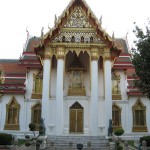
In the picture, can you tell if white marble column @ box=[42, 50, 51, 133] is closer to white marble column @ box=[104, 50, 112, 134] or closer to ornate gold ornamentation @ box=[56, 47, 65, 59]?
ornate gold ornamentation @ box=[56, 47, 65, 59]

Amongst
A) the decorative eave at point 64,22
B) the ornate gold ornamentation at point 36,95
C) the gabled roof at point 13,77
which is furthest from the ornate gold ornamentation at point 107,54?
the gabled roof at point 13,77

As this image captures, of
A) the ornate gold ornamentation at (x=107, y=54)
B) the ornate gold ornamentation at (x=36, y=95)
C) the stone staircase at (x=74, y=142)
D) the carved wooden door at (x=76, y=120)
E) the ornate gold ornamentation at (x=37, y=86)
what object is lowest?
the stone staircase at (x=74, y=142)

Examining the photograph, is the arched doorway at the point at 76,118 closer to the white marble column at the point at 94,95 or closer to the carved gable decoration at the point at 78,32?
the white marble column at the point at 94,95

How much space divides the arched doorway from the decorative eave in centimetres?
440

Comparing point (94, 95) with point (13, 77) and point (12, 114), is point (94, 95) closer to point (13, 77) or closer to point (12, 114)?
point (12, 114)

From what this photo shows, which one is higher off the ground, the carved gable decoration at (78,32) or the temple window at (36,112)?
the carved gable decoration at (78,32)

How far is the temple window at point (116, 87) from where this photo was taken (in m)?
21.9

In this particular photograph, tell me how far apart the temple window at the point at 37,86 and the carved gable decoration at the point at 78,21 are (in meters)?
4.66

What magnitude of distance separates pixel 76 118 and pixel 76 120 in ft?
0.47

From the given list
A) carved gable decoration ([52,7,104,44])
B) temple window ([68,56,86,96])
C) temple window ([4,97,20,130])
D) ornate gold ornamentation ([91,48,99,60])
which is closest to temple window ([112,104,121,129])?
temple window ([68,56,86,96])

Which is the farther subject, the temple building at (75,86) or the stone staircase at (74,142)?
the temple building at (75,86)

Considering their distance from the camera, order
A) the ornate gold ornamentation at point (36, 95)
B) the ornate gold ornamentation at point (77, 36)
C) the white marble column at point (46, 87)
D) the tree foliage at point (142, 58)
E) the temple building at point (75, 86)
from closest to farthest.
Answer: the tree foliage at point (142, 58) < the white marble column at point (46, 87) < the temple building at point (75, 86) < the ornate gold ornamentation at point (77, 36) < the ornate gold ornamentation at point (36, 95)

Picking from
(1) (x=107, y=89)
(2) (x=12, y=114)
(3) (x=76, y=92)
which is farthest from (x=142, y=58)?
(2) (x=12, y=114)

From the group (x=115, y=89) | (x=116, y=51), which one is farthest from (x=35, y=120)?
(x=116, y=51)
